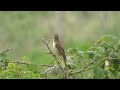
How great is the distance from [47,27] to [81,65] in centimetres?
938

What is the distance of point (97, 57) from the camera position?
6.14ft

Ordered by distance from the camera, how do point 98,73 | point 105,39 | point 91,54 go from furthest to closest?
1. point 105,39
2. point 91,54
3. point 98,73

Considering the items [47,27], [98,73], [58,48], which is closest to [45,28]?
[47,27]

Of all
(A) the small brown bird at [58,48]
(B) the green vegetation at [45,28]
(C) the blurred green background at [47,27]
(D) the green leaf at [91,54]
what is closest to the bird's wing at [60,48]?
(A) the small brown bird at [58,48]

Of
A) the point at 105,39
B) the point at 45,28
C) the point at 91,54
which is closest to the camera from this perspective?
the point at 91,54

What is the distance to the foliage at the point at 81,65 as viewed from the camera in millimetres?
1750

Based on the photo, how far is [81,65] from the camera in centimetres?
192

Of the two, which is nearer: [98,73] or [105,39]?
[98,73]

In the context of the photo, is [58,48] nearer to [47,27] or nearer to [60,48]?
[60,48]
